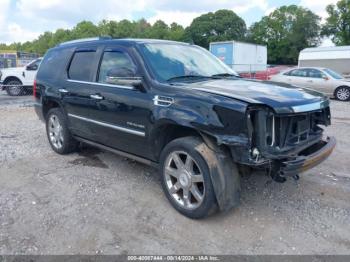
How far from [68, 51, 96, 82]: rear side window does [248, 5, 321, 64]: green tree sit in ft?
177

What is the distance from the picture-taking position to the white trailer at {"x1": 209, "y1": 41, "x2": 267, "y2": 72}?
23.0m

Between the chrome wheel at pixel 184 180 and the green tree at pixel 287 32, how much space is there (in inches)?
2161

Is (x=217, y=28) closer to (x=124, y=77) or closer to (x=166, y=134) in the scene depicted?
(x=124, y=77)

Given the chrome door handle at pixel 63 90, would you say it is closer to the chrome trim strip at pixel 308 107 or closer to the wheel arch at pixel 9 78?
the chrome trim strip at pixel 308 107

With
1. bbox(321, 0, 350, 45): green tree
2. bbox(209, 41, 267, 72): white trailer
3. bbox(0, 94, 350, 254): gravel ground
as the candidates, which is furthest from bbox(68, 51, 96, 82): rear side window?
bbox(321, 0, 350, 45): green tree

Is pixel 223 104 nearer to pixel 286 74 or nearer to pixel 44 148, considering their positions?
pixel 44 148

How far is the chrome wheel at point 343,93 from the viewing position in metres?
13.9

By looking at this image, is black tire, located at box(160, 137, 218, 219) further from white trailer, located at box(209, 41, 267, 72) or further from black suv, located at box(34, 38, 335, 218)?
white trailer, located at box(209, 41, 267, 72)

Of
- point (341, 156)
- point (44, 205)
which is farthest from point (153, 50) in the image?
point (341, 156)

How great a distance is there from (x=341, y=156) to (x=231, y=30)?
209 feet

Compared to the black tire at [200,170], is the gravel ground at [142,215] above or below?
below

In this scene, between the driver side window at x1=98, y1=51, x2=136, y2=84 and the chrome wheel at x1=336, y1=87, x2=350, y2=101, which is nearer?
the driver side window at x1=98, y1=51, x2=136, y2=84

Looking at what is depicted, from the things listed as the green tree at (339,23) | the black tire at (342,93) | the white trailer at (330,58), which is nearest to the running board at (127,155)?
the black tire at (342,93)

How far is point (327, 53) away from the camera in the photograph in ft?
69.9
